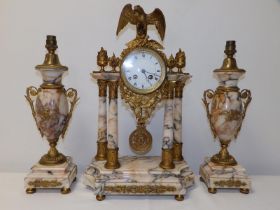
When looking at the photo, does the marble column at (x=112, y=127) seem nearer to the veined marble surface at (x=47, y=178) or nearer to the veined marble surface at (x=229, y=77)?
the veined marble surface at (x=47, y=178)

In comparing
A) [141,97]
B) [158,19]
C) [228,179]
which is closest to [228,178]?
[228,179]

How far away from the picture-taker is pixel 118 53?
188 cm

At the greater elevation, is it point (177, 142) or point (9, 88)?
point (9, 88)

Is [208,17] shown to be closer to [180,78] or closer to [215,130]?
[180,78]

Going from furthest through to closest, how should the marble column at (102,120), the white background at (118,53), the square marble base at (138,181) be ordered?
the white background at (118,53) → the marble column at (102,120) → the square marble base at (138,181)

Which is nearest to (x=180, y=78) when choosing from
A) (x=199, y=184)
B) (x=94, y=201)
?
(x=199, y=184)

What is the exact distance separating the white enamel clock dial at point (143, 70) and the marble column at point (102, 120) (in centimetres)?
16

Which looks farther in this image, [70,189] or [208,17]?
[208,17]

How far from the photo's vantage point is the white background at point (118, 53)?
1.86m

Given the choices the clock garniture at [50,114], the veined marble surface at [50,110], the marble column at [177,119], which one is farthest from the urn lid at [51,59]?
the marble column at [177,119]

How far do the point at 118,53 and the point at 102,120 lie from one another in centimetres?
50

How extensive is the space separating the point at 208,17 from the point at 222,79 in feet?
1.73

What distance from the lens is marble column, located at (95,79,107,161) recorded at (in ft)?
5.24

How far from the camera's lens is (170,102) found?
1.51m
